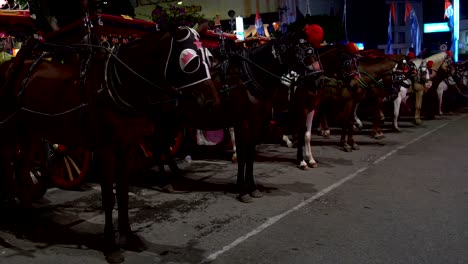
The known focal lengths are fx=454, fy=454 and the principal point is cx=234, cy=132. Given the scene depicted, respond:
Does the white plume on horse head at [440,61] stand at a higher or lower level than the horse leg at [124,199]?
higher

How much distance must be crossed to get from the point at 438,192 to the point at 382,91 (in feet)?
18.4

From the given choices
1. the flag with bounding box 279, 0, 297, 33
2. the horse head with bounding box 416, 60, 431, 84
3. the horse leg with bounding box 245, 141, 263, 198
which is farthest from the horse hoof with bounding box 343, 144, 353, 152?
the flag with bounding box 279, 0, 297, 33

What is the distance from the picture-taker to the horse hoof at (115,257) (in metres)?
4.62

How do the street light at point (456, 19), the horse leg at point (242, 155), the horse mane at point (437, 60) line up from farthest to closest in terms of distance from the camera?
the street light at point (456, 19)
the horse mane at point (437, 60)
the horse leg at point (242, 155)

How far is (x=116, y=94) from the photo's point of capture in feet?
14.9

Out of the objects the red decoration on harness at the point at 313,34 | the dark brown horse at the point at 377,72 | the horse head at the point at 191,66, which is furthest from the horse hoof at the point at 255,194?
the dark brown horse at the point at 377,72

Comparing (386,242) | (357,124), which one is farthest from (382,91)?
(386,242)

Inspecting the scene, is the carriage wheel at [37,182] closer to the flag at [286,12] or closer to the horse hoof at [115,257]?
the horse hoof at [115,257]

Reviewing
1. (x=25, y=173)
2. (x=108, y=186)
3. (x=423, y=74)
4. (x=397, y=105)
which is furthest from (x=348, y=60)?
(x=423, y=74)

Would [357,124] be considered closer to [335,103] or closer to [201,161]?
[335,103]

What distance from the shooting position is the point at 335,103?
38.6ft

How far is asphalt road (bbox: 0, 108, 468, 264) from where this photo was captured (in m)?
4.81

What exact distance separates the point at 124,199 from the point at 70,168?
294cm

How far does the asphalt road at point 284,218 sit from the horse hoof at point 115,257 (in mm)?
122
